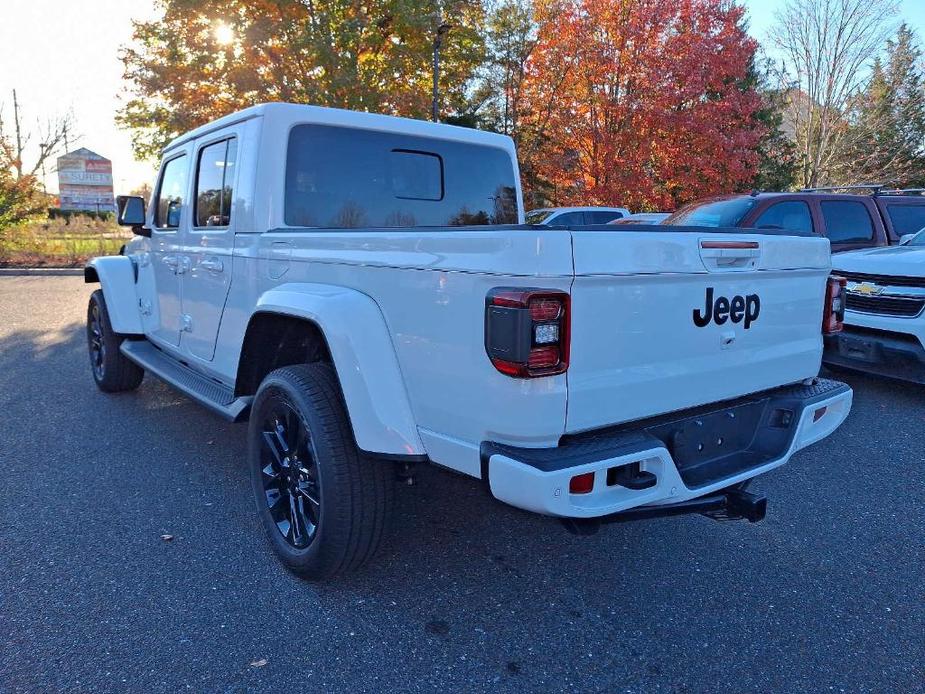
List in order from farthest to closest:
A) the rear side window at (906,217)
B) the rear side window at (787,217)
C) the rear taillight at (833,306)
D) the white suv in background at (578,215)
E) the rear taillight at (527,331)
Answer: the white suv in background at (578,215) → the rear side window at (906,217) → the rear side window at (787,217) → the rear taillight at (833,306) → the rear taillight at (527,331)

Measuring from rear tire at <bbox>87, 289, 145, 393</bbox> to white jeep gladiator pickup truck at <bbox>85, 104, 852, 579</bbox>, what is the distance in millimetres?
2054

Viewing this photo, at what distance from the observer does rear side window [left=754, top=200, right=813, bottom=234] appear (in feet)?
23.2

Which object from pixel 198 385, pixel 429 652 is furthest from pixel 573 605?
pixel 198 385

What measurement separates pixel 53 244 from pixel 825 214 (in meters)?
18.6

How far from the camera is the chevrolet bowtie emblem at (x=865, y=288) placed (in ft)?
19.4

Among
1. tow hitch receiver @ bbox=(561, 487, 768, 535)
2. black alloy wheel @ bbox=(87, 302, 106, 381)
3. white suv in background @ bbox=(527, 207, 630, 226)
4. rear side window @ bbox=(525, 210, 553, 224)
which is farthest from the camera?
white suv in background @ bbox=(527, 207, 630, 226)

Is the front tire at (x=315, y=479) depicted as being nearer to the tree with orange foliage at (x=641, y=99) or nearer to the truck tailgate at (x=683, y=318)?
the truck tailgate at (x=683, y=318)

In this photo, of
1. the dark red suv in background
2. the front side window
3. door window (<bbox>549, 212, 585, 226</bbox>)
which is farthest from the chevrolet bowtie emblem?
door window (<bbox>549, 212, 585, 226</bbox>)

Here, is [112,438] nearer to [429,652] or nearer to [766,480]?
[429,652]

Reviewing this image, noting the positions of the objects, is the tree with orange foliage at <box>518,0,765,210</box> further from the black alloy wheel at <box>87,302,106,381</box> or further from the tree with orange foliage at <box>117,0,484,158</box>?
the black alloy wheel at <box>87,302,106,381</box>

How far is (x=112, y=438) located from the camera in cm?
470

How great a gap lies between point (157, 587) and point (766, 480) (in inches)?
135

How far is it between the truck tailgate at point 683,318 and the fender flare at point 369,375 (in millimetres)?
647

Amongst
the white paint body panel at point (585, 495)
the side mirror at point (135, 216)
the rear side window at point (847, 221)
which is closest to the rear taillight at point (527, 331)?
the white paint body panel at point (585, 495)
